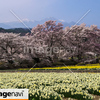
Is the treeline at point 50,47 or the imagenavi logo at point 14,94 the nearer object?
the imagenavi logo at point 14,94

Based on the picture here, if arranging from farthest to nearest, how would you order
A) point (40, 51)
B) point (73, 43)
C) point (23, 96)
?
point (73, 43) < point (40, 51) < point (23, 96)

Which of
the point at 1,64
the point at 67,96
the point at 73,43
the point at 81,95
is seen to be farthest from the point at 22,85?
the point at 73,43

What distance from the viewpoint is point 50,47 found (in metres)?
37.2

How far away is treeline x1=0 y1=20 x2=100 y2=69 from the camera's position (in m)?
32.1

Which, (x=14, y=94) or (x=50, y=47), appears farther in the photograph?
(x=50, y=47)

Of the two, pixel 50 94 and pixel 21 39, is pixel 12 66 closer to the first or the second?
pixel 21 39

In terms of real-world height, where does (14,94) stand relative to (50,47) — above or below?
below

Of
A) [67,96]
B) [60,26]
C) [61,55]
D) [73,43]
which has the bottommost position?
[67,96]

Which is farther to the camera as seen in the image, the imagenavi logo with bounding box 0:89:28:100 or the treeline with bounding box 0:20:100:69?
the treeline with bounding box 0:20:100:69

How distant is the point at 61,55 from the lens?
37.4 m

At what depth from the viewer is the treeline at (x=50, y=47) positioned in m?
32.1

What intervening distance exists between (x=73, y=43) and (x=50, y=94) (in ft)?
110

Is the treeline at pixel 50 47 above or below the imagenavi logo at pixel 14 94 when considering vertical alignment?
above

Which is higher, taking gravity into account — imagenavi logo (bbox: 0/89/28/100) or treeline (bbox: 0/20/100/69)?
treeline (bbox: 0/20/100/69)
